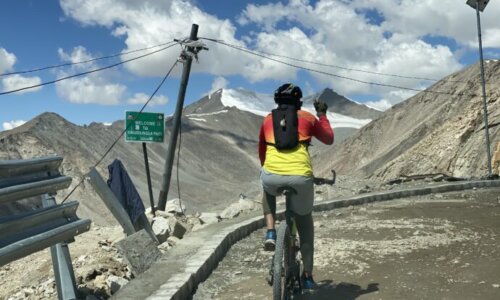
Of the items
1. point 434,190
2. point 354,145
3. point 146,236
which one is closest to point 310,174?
point 146,236

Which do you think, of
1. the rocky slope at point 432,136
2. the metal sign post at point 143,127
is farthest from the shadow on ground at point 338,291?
the rocky slope at point 432,136

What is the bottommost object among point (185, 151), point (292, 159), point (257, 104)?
point (292, 159)

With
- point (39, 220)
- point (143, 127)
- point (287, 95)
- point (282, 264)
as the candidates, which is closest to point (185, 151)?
point (143, 127)

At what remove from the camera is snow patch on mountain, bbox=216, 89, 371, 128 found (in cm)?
11022

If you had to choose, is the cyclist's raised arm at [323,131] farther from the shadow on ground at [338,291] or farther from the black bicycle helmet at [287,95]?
the shadow on ground at [338,291]

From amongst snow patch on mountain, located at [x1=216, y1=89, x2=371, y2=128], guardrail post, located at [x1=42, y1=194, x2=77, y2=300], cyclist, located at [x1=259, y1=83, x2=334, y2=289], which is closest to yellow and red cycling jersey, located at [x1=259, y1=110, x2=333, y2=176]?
cyclist, located at [x1=259, y1=83, x2=334, y2=289]

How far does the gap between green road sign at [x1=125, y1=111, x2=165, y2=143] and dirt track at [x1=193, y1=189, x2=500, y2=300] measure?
112 inches

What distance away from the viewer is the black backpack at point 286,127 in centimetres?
433

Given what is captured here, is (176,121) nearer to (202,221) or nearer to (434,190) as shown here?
(202,221)

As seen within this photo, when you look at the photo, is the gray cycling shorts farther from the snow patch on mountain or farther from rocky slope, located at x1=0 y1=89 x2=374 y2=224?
the snow patch on mountain

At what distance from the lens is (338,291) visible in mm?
5414

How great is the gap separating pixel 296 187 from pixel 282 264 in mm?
584

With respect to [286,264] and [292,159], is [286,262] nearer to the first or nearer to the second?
[286,264]

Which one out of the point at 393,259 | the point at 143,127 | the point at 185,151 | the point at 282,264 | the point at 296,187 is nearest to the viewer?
the point at 282,264
